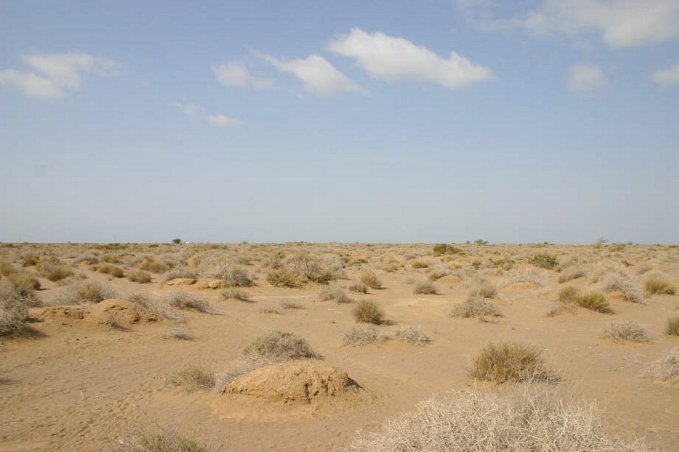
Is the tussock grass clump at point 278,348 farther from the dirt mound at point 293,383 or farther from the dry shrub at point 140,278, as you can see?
the dry shrub at point 140,278

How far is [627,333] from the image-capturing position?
37.9 ft

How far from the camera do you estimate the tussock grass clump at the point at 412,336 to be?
39.1ft

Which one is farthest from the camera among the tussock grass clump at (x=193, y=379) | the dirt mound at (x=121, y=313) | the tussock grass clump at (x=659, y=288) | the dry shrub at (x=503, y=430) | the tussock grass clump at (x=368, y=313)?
the tussock grass clump at (x=659, y=288)

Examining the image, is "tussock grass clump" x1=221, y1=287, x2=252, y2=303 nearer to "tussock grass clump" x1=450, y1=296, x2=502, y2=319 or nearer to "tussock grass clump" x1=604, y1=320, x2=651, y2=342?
"tussock grass clump" x1=450, y1=296, x2=502, y2=319

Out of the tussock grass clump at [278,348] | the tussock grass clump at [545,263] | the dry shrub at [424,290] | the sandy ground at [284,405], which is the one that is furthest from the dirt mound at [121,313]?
the tussock grass clump at [545,263]

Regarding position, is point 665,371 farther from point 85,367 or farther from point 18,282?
point 18,282

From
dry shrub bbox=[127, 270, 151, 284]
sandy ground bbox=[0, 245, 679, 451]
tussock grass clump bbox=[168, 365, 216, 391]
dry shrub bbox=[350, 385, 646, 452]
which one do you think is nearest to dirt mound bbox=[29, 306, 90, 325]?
sandy ground bbox=[0, 245, 679, 451]

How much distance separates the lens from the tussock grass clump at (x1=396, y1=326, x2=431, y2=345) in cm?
1192

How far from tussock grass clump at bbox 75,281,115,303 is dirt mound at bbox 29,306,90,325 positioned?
249 cm

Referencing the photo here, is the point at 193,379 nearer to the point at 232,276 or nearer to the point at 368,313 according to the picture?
the point at 368,313

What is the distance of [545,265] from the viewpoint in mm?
30906

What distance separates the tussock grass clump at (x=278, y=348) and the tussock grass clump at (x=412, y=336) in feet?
10.8

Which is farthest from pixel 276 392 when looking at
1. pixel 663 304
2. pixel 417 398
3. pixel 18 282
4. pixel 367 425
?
pixel 663 304

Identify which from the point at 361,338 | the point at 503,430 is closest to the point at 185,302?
the point at 361,338
